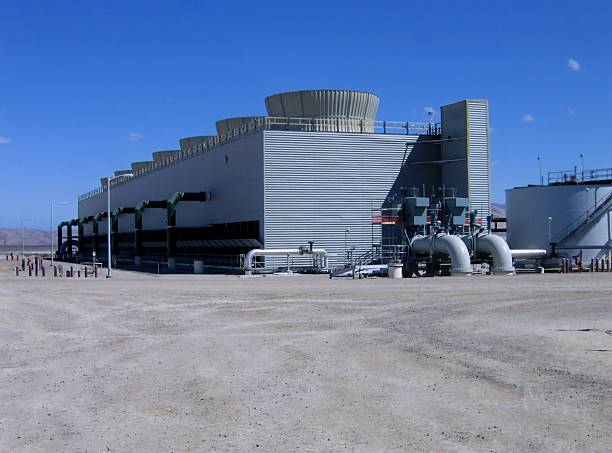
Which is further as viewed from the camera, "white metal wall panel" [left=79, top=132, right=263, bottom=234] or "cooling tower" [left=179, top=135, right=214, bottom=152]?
"cooling tower" [left=179, top=135, right=214, bottom=152]

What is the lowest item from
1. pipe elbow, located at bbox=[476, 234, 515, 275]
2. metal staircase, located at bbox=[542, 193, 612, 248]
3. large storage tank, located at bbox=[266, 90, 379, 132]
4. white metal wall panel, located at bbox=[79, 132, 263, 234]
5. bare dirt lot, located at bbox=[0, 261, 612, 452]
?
bare dirt lot, located at bbox=[0, 261, 612, 452]

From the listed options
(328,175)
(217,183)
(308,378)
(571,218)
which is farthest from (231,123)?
(308,378)

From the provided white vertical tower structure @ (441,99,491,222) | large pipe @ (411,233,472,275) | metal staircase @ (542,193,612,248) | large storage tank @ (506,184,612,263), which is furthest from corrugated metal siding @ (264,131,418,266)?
metal staircase @ (542,193,612,248)

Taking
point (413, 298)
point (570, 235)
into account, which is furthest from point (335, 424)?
point (570, 235)

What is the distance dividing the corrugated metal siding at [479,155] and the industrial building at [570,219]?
3328mm

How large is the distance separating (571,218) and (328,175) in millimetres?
17865

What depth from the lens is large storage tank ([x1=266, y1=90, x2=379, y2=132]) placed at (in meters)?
62.8

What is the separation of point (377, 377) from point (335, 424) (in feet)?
10.9

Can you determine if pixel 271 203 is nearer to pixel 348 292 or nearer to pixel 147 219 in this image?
pixel 348 292

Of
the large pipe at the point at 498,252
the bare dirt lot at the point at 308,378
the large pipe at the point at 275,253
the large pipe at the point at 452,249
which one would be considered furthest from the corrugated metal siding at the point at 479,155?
the bare dirt lot at the point at 308,378

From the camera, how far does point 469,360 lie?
1459 cm

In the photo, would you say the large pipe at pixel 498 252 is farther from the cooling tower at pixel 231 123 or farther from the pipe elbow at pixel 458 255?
the cooling tower at pixel 231 123

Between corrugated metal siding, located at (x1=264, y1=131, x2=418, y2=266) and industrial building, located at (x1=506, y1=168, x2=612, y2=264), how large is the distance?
11.1 meters

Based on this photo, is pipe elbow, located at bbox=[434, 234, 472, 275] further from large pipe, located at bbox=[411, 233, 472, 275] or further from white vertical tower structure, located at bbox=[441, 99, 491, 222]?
white vertical tower structure, located at bbox=[441, 99, 491, 222]
